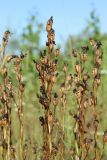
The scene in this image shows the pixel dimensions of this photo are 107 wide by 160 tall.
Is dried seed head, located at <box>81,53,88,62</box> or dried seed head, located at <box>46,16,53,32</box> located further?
dried seed head, located at <box>81,53,88,62</box>

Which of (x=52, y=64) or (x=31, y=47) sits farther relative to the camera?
(x=31, y=47)

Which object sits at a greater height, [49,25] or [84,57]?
[49,25]

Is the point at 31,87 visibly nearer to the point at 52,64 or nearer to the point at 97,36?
the point at 97,36

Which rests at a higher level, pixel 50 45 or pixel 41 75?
pixel 50 45

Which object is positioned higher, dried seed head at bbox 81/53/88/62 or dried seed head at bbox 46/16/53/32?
dried seed head at bbox 46/16/53/32

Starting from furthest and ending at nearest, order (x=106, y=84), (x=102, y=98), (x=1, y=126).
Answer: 1. (x=106, y=84)
2. (x=102, y=98)
3. (x=1, y=126)

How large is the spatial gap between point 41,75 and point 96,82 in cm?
31

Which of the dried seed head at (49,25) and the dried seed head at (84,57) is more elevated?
the dried seed head at (49,25)

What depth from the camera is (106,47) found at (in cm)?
650

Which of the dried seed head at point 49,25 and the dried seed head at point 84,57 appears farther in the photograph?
the dried seed head at point 84,57

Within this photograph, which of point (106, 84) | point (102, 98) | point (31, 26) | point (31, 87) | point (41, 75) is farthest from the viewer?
point (31, 26)

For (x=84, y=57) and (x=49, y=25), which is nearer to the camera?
(x=49, y=25)

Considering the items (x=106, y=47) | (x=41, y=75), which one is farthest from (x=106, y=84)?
(x=41, y=75)

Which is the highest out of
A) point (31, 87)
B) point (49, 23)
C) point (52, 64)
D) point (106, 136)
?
point (31, 87)
